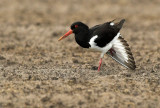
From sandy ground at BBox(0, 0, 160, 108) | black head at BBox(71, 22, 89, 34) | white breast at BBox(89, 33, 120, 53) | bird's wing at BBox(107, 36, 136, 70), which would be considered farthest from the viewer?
bird's wing at BBox(107, 36, 136, 70)

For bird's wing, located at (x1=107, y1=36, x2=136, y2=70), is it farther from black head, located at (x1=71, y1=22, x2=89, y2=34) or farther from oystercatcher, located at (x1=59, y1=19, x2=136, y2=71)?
black head, located at (x1=71, y1=22, x2=89, y2=34)

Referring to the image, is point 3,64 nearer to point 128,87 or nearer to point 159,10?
point 128,87

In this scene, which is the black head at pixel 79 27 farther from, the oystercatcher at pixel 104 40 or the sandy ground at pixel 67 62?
the sandy ground at pixel 67 62

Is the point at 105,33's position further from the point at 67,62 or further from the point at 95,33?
the point at 67,62

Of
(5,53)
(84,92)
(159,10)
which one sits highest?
(159,10)

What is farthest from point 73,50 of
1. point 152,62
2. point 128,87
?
point 128,87

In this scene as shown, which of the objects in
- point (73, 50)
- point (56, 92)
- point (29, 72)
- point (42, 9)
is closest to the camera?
point (56, 92)

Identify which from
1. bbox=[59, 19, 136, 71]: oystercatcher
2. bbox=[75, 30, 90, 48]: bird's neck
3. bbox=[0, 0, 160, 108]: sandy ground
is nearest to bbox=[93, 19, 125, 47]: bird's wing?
bbox=[59, 19, 136, 71]: oystercatcher
